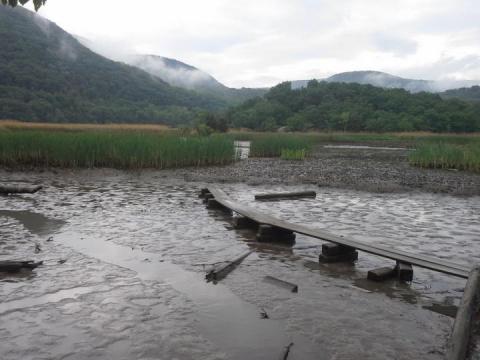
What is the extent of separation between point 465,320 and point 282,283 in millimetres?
1916

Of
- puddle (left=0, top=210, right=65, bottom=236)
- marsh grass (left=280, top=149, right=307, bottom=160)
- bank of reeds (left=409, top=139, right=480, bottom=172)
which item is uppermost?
bank of reeds (left=409, top=139, right=480, bottom=172)

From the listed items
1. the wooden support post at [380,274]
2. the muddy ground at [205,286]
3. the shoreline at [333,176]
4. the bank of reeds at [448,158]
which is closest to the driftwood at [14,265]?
the muddy ground at [205,286]

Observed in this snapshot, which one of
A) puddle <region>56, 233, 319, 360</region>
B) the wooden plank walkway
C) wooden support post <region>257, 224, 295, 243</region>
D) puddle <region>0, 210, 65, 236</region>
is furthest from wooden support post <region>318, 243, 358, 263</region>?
puddle <region>0, 210, 65, 236</region>

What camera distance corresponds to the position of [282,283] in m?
4.83

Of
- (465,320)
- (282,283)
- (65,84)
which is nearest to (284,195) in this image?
(282,283)

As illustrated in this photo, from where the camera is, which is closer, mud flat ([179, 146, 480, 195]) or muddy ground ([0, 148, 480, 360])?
muddy ground ([0, 148, 480, 360])

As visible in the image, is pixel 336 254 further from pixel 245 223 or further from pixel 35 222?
pixel 35 222

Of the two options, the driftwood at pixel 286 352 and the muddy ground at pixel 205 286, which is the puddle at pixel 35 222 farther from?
the driftwood at pixel 286 352

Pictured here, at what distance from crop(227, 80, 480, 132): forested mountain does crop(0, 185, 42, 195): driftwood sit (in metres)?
51.0

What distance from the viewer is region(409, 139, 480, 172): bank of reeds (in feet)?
57.9

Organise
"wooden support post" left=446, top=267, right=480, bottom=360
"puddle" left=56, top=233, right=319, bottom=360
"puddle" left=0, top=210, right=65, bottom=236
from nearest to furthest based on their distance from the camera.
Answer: "wooden support post" left=446, top=267, right=480, bottom=360 < "puddle" left=56, top=233, right=319, bottom=360 < "puddle" left=0, top=210, right=65, bottom=236

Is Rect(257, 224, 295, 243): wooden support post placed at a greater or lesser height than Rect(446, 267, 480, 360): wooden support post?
lesser

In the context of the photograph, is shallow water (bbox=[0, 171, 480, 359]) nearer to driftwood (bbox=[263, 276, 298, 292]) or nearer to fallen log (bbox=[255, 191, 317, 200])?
driftwood (bbox=[263, 276, 298, 292])

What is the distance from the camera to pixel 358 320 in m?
4.01
